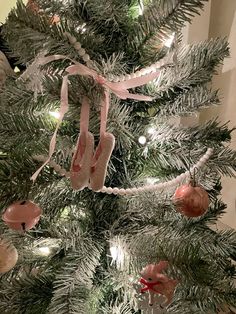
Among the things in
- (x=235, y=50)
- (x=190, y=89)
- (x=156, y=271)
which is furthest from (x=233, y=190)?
(x=156, y=271)

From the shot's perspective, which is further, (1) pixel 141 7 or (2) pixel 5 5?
(2) pixel 5 5

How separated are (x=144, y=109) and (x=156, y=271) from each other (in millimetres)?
258

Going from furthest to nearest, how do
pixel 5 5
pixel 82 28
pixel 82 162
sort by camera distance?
pixel 5 5, pixel 82 28, pixel 82 162

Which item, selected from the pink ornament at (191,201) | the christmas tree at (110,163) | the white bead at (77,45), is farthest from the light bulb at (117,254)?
the white bead at (77,45)

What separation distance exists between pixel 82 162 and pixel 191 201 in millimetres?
169

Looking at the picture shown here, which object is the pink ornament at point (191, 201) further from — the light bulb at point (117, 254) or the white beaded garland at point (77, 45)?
the white beaded garland at point (77, 45)

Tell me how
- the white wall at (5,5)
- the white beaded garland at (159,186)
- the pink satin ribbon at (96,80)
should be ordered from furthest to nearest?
the white wall at (5,5)
the white beaded garland at (159,186)
the pink satin ribbon at (96,80)

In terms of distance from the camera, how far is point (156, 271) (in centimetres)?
49

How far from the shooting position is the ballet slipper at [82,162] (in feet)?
1.51

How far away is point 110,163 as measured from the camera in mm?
598

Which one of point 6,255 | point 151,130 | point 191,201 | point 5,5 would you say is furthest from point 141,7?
point 5,5

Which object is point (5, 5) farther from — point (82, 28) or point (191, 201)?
point (191, 201)

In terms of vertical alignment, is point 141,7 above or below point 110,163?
above

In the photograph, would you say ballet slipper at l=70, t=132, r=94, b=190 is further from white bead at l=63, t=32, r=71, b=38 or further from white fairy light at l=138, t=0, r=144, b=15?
white fairy light at l=138, t=0, r=144, b=15
